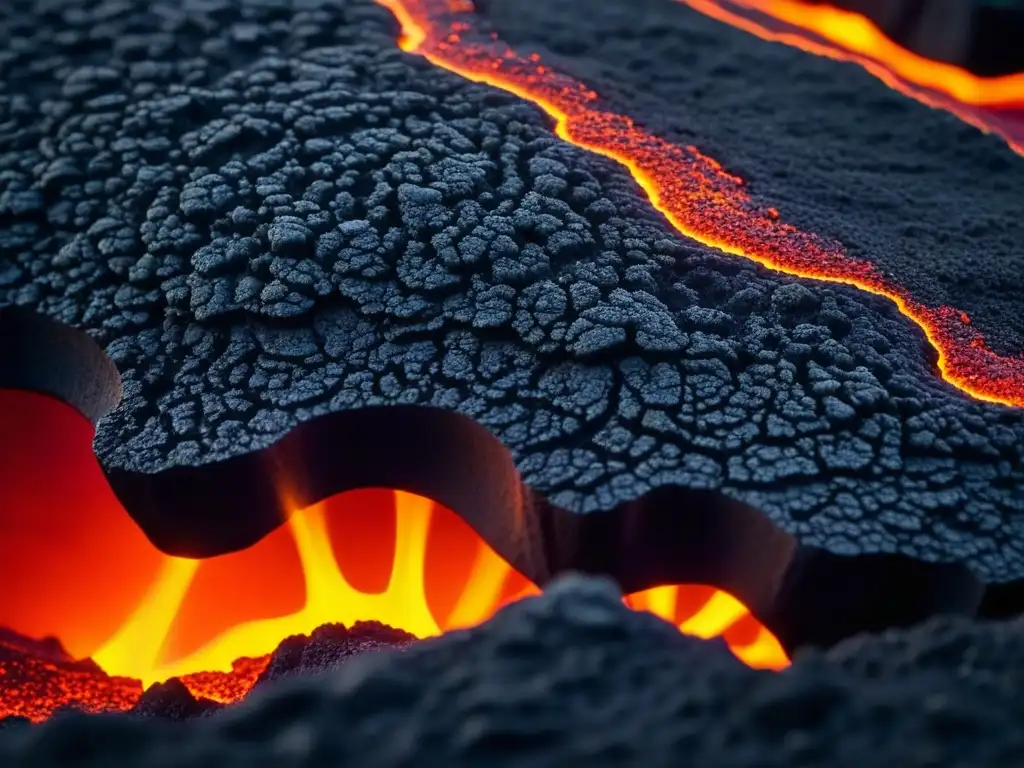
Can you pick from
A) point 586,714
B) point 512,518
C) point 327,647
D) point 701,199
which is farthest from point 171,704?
point 701,199

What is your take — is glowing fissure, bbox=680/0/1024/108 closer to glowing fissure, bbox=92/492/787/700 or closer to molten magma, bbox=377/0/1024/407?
molten magma, bbox=377/0/1024/407

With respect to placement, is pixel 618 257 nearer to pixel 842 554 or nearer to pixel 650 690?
pixel 842 554

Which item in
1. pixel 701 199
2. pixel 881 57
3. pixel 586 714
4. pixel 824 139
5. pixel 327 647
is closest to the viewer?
pixel 586 714

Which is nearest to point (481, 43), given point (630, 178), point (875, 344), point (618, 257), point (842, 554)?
point (630, 178)

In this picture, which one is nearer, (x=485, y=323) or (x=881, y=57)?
(x=485, y=323)

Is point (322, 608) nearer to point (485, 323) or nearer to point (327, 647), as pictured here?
point (327, 647)

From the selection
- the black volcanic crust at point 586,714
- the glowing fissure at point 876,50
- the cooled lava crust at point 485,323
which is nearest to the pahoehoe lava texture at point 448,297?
the cooled lava crust at point 485,323

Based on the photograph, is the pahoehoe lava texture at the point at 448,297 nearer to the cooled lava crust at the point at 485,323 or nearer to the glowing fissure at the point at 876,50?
the cooled lava crust at the point at 485,323
